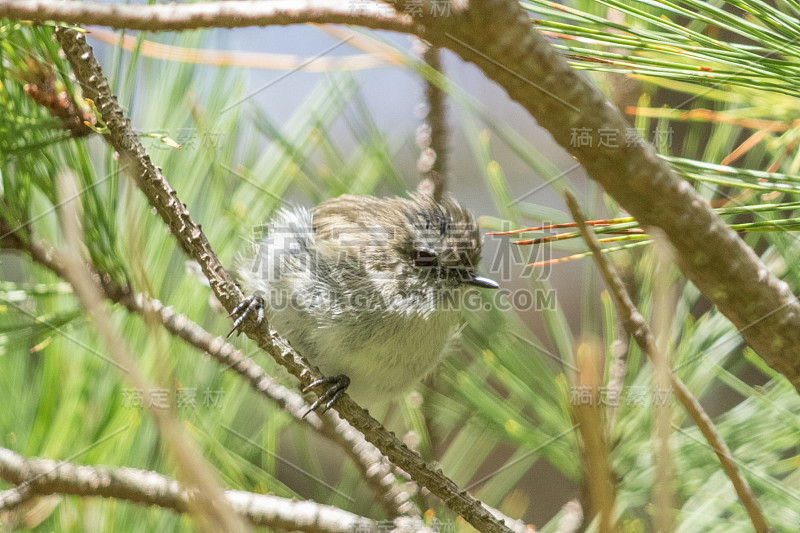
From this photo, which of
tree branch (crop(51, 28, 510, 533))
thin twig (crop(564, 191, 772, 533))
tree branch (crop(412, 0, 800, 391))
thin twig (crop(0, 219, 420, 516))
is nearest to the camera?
thin twig (crop(564, 191, 772, 533))

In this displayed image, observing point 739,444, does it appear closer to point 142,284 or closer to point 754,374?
point 754,374

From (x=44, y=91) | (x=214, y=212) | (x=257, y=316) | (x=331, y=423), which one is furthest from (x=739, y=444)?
(x=44, y=91)

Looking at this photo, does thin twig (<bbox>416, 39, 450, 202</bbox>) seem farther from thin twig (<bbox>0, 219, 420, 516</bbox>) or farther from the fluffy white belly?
thin twig (<bbox>0, 219, 420, 516</bbox>)

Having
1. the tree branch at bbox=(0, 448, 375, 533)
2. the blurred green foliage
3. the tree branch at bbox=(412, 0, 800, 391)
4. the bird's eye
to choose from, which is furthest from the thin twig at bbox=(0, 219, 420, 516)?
the tree branch at bbox=(412, 0, 800, 391)

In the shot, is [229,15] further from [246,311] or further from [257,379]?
[257,379]

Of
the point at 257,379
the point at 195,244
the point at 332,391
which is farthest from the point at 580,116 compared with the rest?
the point at 257,379
